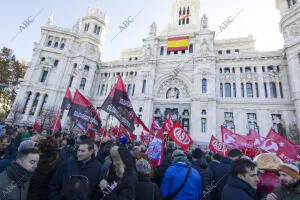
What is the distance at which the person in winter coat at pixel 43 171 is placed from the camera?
275 centimetres

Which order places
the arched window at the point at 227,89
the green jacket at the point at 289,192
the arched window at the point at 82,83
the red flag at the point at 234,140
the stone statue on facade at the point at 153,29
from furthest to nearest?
the stone statue on facade at the point at 153,29 → the arched window at the point at 82,83 → the arched window at the point at 227,89 → the red flag at the point at 234,140 → the green jacket at the point at 289,192

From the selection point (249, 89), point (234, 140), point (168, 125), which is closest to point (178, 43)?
point (249, 89)

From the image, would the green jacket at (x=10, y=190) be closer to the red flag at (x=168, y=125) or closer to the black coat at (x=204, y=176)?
the black coat at (x=204, y=176)

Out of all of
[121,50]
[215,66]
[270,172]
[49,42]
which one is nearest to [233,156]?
[270,172]

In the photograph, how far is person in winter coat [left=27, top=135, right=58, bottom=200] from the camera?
9.03 feet

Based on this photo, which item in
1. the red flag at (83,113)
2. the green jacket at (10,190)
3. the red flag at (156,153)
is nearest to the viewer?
the green jacket at (10,190)

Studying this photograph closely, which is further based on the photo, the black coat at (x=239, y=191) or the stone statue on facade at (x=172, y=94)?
the stone statue on facade at (x=172, y=94)

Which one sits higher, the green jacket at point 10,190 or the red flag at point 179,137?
the red flag at point 179,137

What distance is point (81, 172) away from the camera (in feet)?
9.55

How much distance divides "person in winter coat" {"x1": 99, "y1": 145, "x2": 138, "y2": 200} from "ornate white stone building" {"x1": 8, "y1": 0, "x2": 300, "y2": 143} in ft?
74.3

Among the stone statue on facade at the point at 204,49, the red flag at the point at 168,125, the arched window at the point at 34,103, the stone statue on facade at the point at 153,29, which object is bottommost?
the red flag at the point at 168,125

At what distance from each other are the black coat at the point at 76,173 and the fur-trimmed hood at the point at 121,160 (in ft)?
2.16

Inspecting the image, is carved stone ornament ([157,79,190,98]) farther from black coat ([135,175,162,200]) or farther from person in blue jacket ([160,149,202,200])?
black coat ([135,175,162,200])

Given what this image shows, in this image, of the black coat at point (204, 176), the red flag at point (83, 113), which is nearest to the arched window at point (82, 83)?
the red flag at point (83, 113)
